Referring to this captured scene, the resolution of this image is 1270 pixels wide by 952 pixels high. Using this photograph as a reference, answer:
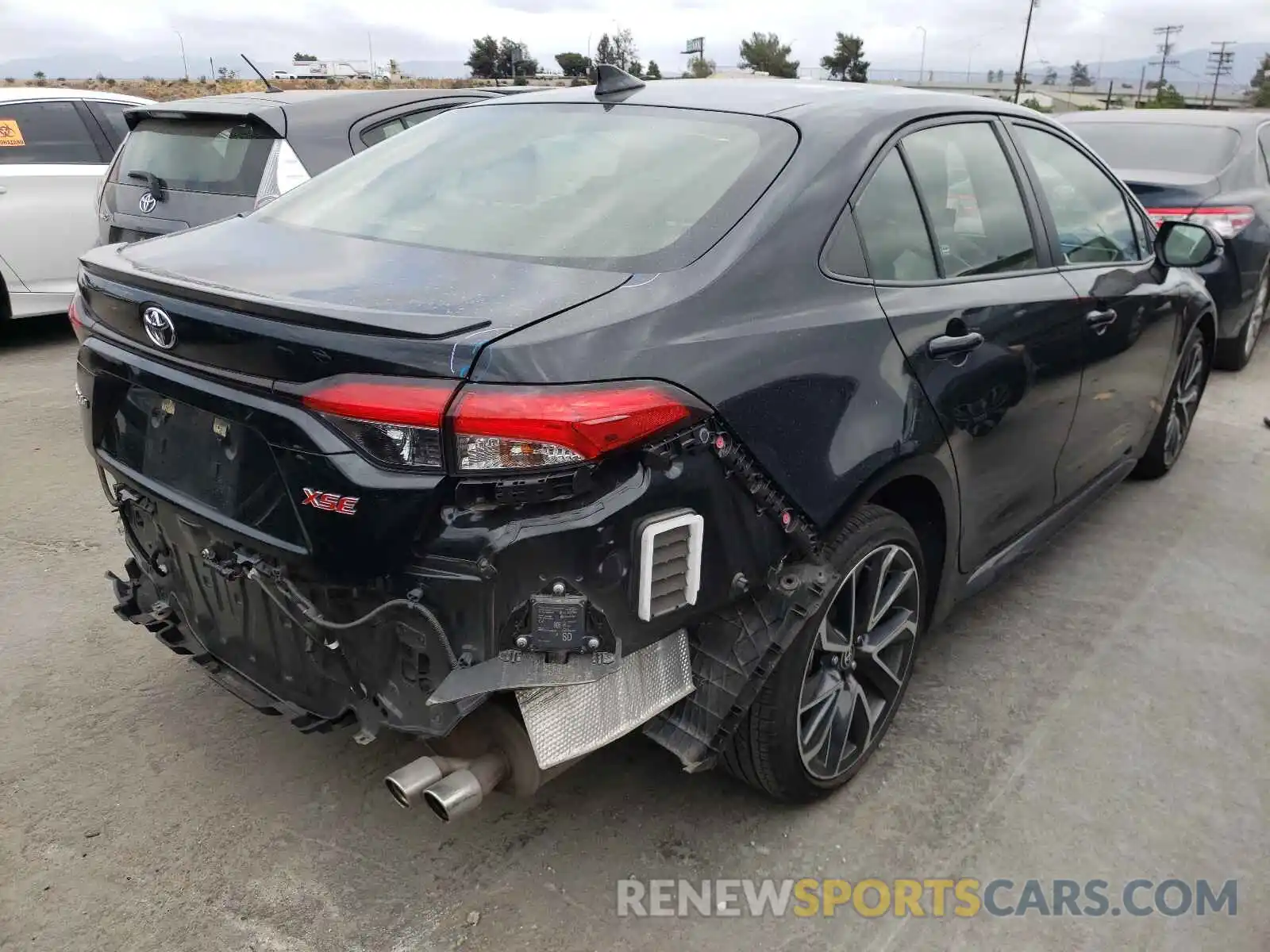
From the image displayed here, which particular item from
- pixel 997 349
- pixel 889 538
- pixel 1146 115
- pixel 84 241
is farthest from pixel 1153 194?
pixel 84 241

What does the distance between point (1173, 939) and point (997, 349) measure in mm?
1476

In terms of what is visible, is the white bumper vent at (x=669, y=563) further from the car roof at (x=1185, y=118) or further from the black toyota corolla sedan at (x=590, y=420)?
the car roof at (x=1185, y=118)

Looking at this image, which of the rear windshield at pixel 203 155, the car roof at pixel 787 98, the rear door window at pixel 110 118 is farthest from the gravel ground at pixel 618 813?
the rear door window at pixel 110 118

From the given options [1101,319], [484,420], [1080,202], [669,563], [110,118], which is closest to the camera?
[484,420]

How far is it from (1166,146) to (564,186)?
5.72 meters

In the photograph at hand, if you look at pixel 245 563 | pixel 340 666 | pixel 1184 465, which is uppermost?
pixel 245 563

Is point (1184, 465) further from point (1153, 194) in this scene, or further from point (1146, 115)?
point (1146, 115)

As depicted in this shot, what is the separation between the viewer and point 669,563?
1.91 metres

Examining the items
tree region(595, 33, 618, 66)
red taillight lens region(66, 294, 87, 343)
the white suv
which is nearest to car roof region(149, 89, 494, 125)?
the white suv

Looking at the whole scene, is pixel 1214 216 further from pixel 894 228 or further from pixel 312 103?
pixel 312 103

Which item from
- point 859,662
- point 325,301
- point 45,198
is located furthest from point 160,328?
point 45,198

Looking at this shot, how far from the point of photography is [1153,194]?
240 inches

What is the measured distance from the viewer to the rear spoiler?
505 centimetres

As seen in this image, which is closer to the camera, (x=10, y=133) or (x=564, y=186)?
(x=564, y=186)
